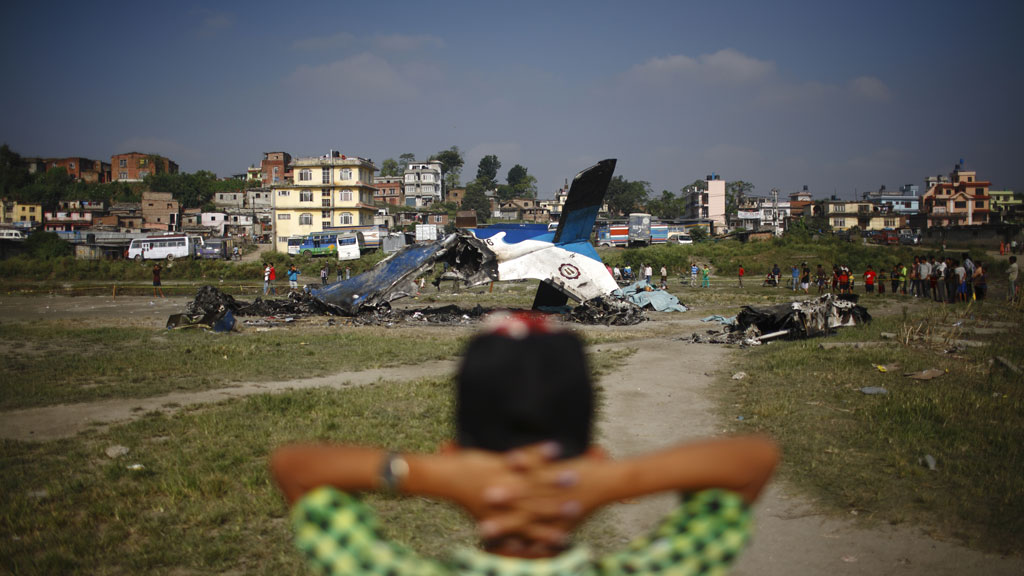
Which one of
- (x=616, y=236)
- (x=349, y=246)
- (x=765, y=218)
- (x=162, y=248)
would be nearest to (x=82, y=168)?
(x=162, y=248)

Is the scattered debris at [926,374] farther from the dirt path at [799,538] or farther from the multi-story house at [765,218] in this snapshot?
the multi-story house at [765,218]

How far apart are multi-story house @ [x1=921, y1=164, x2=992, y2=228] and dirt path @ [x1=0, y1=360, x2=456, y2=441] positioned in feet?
295

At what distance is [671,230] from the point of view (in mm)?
68750

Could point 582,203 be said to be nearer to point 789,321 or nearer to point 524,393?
point 789,321

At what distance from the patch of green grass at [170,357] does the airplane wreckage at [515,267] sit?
7.70ft

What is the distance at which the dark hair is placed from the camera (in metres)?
1.33

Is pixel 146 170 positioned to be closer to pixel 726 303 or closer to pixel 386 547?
pixel 726 303

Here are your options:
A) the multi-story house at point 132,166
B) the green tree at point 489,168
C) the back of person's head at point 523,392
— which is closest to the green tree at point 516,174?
the green tree at point 489,168

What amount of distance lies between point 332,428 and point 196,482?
2131 mm

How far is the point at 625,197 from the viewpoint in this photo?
117 m

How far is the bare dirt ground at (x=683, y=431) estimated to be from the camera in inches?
193

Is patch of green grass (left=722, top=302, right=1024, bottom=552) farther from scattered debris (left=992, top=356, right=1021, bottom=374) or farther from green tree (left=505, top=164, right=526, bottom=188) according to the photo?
green tree (left=505, top=164, right=526, bottom=188)

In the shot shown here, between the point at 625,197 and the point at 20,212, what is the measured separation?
294 ft

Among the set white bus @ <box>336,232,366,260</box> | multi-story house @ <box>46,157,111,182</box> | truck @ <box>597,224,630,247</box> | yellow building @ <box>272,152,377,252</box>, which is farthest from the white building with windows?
white bus @ <box>336,232,366,260</box>
